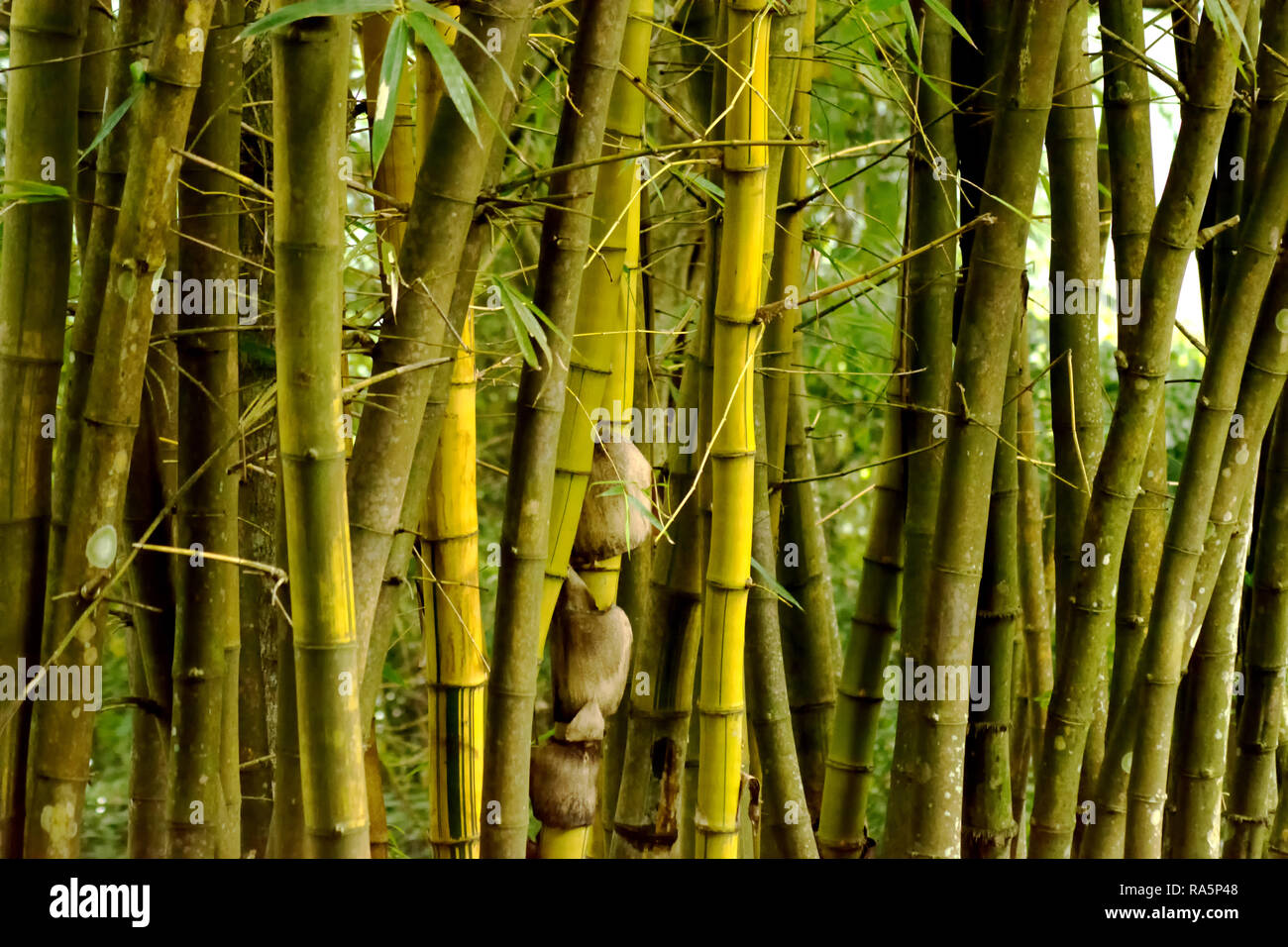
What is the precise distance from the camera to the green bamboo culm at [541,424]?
1.12m

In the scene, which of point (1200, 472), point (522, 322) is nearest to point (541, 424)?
point (522, 322)

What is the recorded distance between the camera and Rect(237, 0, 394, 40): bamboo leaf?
2.47ft

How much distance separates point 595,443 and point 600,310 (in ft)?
0.46

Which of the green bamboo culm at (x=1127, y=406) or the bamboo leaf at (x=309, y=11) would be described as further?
the green bamboo culm at (x=1127, y=406)

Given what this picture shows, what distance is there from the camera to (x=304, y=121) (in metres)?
0.83

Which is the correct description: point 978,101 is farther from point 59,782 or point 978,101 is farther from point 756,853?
point 59,782

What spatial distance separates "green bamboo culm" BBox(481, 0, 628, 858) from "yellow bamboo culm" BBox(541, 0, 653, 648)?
0.07 metres

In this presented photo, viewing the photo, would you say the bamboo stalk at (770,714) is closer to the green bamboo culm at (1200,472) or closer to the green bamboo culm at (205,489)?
the green bamboo culm at (1200,472)

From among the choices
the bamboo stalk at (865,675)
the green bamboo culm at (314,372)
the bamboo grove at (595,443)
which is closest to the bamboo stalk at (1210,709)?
the bamboo grove at (595,443)

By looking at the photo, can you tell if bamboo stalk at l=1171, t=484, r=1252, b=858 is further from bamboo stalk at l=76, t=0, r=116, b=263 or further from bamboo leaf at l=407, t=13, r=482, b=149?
bamboo stalk at l=76, t=0, r=116, b=263
